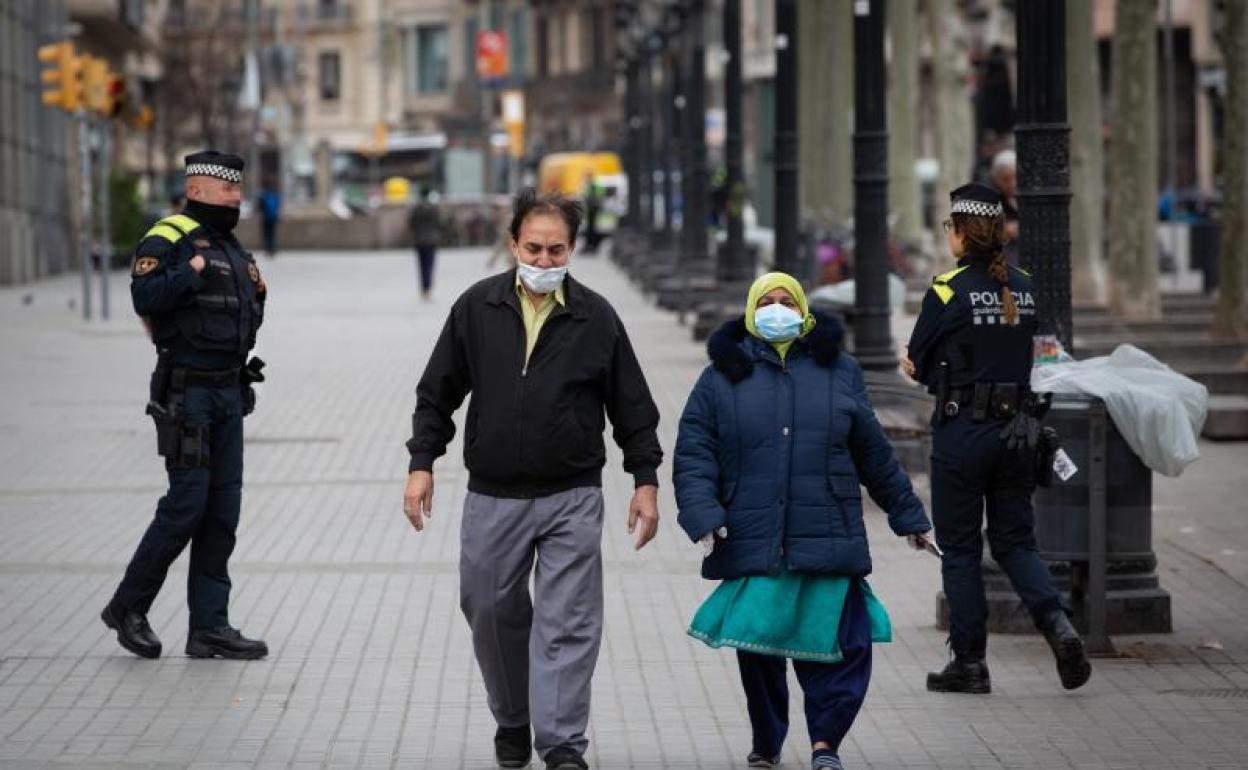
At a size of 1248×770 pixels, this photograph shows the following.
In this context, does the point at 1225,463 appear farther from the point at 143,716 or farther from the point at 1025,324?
the point at 143,716

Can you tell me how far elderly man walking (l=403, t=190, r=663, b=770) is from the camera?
27.0ft

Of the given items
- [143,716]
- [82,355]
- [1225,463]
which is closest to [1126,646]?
[143,716]

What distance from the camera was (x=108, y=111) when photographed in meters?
35.6

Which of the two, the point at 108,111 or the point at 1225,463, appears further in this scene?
the point at 108,111

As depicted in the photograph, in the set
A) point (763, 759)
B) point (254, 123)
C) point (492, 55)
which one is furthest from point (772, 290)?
point (492, 55)

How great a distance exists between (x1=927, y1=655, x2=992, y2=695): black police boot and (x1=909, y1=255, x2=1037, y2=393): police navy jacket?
90 cm

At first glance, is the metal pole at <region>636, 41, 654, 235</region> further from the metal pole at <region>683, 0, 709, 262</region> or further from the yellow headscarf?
the yellow headscarf

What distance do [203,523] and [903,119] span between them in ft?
109

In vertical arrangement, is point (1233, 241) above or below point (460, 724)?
above

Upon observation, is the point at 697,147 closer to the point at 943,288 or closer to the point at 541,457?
the point at 943,288

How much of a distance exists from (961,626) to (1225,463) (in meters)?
8.64

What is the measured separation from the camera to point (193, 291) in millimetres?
10406

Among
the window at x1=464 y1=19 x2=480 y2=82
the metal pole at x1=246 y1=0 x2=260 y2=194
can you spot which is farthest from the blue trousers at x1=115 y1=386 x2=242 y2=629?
the window at x1=464 y1=19 x2=480 y2=82

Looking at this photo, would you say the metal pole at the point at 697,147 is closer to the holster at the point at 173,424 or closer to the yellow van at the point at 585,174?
the holster at the point at 173,424
